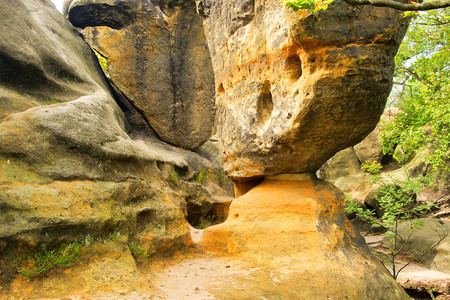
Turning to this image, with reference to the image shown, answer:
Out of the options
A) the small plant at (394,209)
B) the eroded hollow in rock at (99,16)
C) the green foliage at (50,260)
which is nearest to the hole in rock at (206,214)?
the small plant at (394,209)

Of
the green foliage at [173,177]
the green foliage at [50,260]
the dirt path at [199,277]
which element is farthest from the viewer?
the green foliage at [173,177]

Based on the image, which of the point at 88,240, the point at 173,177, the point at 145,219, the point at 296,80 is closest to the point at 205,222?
the point at 173,177

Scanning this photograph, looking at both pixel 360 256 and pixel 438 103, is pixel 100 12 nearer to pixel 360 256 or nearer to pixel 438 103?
pixel 360 256

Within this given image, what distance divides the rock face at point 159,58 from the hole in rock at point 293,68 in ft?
17.6

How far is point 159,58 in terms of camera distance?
355 inches

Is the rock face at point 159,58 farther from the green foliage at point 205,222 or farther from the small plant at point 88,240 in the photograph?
the small plant at point 88,240

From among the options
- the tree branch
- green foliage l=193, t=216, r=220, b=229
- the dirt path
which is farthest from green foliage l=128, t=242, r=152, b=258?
the tree branch

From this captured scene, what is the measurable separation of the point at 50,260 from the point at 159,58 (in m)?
7.07

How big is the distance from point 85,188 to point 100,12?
6.55 meters

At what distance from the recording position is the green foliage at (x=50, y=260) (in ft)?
9.75

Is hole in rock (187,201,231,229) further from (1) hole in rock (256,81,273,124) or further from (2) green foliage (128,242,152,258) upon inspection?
(1) hole in rock (256,81,273,124)

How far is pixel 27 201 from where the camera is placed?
3.19m

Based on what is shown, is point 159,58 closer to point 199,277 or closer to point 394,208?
point 199,277

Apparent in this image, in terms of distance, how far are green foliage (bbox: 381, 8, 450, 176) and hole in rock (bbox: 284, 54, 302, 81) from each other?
5169 mm
